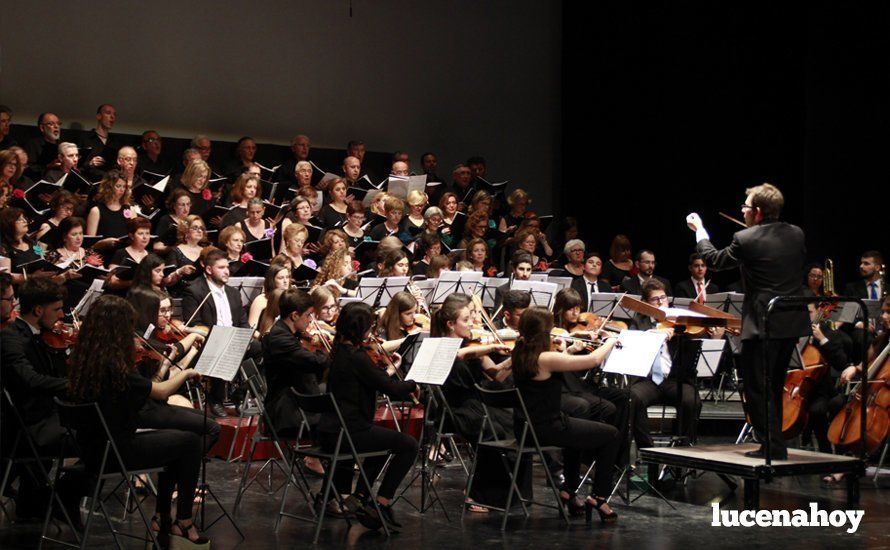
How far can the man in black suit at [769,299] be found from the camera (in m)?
5.77

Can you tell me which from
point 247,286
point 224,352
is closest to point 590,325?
point 224,352

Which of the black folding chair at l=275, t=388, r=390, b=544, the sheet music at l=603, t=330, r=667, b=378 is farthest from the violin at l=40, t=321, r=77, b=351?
the sheet music at l=603, t=330, r=667, b=378

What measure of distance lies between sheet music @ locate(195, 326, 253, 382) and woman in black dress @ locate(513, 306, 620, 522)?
1407 millimetres

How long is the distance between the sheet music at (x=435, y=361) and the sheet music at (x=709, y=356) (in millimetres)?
2235

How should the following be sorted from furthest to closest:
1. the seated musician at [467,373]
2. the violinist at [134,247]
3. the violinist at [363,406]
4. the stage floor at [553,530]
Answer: the violinist at [134,247] < the seated musician at [467,373] < the violinist at [363,406] < the stage floor at [553,530]

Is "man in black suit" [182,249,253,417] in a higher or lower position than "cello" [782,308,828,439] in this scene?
higher

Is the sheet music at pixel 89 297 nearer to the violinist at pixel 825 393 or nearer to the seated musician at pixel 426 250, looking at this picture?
the seated musician at pixel 426 250

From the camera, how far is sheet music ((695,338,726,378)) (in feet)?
23.5

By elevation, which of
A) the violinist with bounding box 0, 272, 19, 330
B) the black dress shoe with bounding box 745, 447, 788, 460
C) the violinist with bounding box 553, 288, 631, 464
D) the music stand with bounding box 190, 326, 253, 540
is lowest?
the black dress shoe with bounding box 745, 447, 788, 460

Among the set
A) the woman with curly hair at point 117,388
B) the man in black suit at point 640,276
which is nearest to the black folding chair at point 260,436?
the woman with curly hair at point 117,388

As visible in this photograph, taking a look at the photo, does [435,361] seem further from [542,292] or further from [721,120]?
[721,120]

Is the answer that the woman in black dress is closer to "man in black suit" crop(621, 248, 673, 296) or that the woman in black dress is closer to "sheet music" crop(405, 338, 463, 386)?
"sheet music" crop(405, 338, 463, 386)

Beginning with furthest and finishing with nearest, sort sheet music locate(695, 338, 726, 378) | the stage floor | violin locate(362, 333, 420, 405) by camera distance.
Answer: sheet music locate(695, 338, 726, 378)
violin locate(362, 333, 420, 405)
the stage floor

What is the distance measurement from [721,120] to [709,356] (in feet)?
16.4
